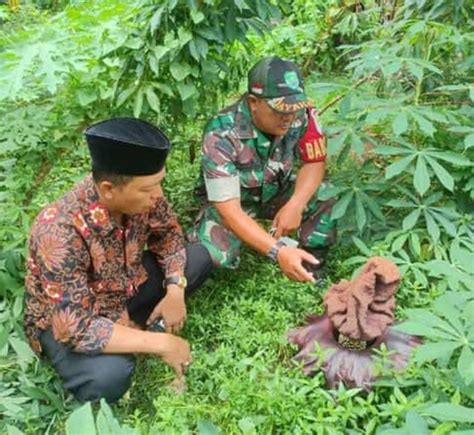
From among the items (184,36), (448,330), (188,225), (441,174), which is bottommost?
(188,225)

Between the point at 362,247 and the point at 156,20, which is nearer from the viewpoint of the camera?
the point at 156,20

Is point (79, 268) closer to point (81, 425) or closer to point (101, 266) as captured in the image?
point (101, 266)

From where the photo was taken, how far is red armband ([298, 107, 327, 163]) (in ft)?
8.20

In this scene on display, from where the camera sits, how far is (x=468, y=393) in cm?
143

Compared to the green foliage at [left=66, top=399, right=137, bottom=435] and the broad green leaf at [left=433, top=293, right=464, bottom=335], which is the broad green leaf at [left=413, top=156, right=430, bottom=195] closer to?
the broad green leaf at [left=433, top=293, right=464, bottom=335]

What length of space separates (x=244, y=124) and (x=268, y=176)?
0.79ft

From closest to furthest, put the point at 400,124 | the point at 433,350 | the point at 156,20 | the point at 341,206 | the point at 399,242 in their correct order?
1. the point at 433,350
2. the point at 156,20
3. the point at 400,124
4. the point at 399,242
5. the point at 341,206

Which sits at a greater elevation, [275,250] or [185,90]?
[185,90]

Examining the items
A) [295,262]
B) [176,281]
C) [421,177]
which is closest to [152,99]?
[176,281]

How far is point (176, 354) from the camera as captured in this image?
6.30 feet

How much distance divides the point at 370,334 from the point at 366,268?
0.19 metres

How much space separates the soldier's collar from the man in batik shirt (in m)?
0.44

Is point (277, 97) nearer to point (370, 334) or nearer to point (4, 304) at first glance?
point (370, 334)

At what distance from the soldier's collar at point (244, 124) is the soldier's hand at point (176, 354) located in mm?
801
